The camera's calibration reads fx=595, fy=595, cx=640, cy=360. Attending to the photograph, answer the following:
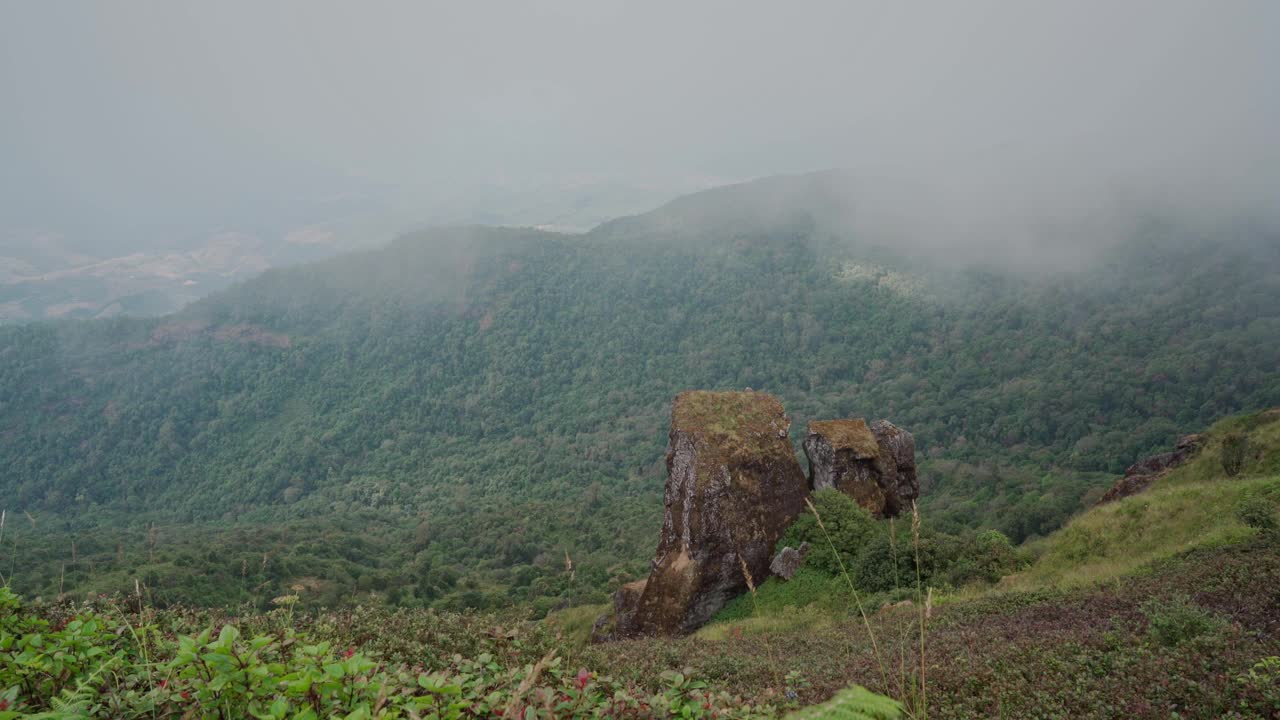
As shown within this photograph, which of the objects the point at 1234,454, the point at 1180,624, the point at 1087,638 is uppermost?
the point at 1180,624

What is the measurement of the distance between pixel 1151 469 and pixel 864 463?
1550 cm

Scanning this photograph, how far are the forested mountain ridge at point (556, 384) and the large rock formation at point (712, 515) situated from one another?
24836 mm

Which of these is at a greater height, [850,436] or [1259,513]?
[1259,513]

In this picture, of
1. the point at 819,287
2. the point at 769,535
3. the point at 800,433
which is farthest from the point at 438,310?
the point at 769,535

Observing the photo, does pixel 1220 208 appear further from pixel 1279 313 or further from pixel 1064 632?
pixel 1064 632

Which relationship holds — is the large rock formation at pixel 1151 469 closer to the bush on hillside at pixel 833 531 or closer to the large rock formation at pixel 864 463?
the large rock formation at pixel 864 463

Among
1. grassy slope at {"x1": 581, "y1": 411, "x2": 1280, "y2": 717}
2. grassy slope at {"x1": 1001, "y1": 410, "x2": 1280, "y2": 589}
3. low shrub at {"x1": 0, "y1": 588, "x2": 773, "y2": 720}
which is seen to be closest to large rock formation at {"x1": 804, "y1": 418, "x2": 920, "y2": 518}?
grassy slope at {"x1": 1001, "y1": 410, "x2": 1280, "y2": 589}

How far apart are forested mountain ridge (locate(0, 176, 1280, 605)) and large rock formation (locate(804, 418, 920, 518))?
1994 cm

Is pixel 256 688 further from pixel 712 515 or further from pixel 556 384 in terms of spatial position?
pixel 556 384

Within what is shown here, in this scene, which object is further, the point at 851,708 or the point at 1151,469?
the point at 1151,469

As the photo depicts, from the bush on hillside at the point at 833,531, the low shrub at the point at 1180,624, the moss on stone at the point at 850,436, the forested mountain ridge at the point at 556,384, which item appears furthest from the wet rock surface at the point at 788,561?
the forested mountain ridge at the point at 556,384

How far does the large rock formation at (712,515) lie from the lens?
16.0 metres

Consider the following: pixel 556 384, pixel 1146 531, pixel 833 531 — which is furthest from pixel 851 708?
pixel 556 384

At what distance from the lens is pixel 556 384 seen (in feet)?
471
